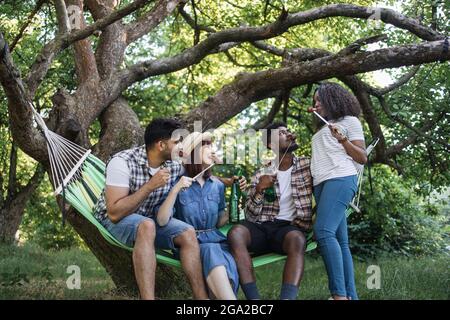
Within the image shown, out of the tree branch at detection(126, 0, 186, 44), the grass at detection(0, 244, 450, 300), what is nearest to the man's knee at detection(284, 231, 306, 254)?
the grass at detection(0, 244, 450, 300)

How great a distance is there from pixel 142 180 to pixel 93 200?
1.67 feet

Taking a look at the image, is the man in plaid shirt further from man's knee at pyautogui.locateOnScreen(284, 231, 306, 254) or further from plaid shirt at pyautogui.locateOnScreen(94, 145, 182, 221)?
plaid shirt at pyautogui.locateOnScreen(94, 145, 182, 221)

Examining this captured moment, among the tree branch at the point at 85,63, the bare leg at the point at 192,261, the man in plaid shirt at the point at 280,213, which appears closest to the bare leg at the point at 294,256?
the man in plaid shirt at the point at 280,213

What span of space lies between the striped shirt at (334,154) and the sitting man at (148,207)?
0.65 metres

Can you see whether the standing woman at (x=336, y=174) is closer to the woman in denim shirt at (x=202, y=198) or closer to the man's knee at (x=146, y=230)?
the woman in denim shirt at (x=202, y=198)

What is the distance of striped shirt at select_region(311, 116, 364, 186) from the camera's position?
283cm

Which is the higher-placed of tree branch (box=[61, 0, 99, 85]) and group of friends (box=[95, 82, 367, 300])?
tree branch (box=[61, 0, 99, 85])

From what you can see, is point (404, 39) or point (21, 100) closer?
point (21, 100)

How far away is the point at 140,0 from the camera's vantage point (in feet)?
10.2

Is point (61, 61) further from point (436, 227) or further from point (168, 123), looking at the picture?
point (436, 227)

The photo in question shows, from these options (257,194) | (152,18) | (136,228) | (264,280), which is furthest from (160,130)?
(152,18)

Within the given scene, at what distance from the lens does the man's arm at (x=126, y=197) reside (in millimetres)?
2605
